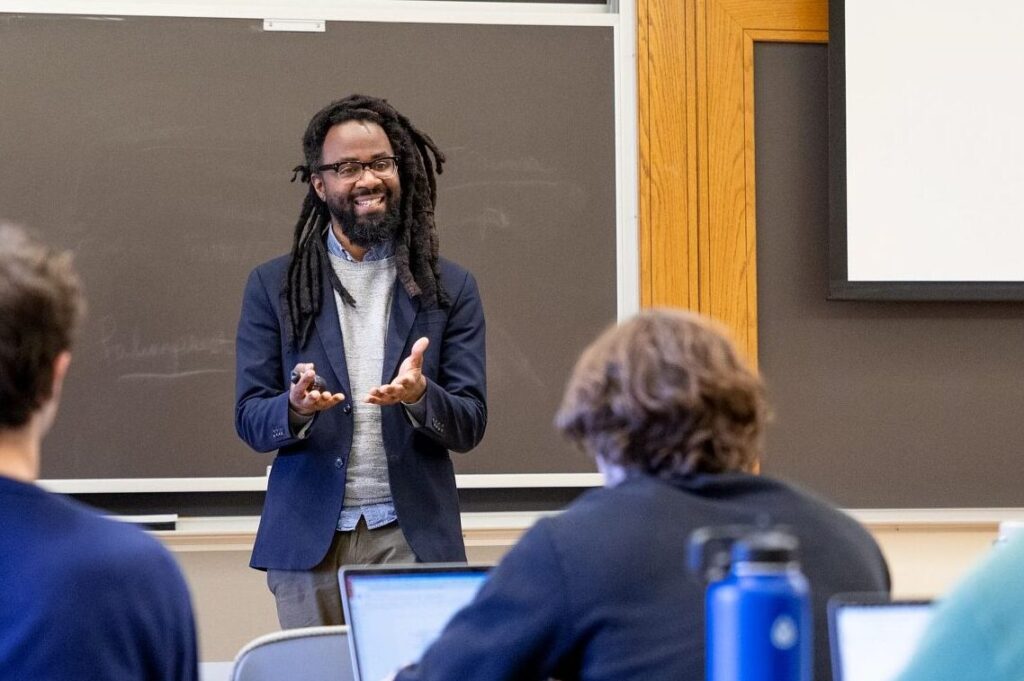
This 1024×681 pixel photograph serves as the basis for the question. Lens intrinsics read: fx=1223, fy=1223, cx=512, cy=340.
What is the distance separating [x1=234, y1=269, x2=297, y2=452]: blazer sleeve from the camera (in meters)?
2.57

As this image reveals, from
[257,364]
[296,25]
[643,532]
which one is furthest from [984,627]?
[296,25]

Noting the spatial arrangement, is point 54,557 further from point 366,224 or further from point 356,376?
point 366,224

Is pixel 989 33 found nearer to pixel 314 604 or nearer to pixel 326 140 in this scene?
pixel 326 140

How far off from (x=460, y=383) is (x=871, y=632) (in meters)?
1.33

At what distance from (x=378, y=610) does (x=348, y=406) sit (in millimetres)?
1014

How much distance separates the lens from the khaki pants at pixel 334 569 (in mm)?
2570

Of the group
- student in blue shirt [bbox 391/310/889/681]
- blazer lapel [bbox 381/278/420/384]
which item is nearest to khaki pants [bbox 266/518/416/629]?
blazer lapel [bbox 381/278/420/384]

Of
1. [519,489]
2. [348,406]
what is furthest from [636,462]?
[519,489]

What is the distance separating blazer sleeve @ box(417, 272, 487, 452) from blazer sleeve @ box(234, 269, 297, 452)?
12.1 inches

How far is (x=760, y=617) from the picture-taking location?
43.7 inches

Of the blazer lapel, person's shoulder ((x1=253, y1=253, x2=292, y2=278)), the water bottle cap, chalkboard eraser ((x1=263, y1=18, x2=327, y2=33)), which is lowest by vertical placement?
the water bottle cap

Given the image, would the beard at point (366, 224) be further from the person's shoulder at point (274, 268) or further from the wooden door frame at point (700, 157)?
the wooden door frame at point (700, 157)

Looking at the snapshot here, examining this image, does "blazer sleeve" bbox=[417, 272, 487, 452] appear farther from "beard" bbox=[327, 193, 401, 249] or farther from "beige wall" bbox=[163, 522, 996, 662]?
"beige wall" bbox=[163, 522, 996, 662]

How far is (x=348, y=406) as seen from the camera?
264cm
